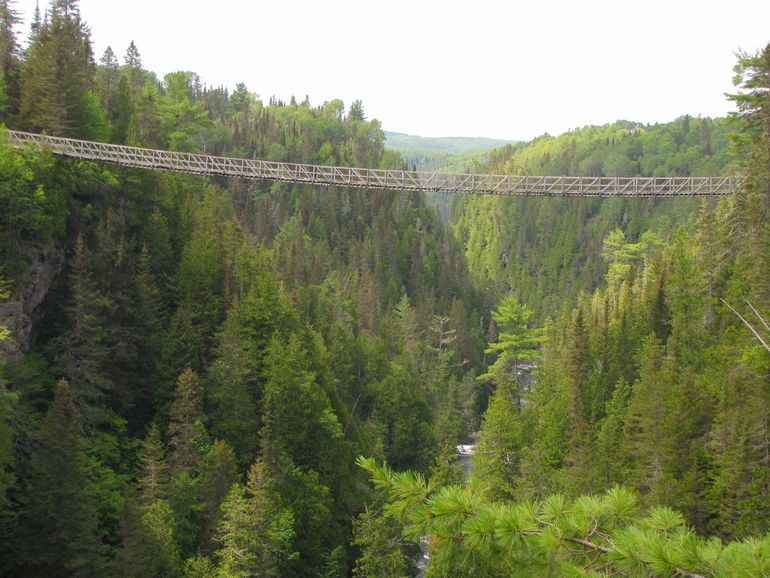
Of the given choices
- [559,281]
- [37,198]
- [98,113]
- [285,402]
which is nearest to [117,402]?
[285,402]

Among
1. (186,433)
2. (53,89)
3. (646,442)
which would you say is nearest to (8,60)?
(53,89)

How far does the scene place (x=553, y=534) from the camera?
20.8 feet

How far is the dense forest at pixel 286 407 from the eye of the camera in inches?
560

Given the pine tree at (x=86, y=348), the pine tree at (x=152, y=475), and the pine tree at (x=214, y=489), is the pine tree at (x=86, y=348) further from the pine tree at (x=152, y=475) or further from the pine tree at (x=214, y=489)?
the pine tree at (x=214, y=489)

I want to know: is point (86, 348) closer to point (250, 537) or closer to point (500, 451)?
point (250, 537)

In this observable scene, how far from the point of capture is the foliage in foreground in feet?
18.8

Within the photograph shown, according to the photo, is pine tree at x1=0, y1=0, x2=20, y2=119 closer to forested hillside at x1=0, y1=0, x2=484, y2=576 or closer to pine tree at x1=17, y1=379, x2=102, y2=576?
forested hillside at x1=0, y1=0, x2=484, y2=576

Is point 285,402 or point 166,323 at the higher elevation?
point 166,323

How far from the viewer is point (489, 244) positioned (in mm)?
170000

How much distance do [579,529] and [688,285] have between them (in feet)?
104

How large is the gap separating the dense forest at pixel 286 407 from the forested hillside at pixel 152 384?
14 cm

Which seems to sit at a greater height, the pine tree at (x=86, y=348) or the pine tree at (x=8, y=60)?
the pine tree at (x=8, y=60)

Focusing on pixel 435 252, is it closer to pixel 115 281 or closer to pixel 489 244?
pixel 489 244

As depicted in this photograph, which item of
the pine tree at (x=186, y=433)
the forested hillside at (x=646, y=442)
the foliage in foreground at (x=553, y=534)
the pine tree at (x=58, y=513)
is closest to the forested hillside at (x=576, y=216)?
the forested hillside at (x=646, y=442)
